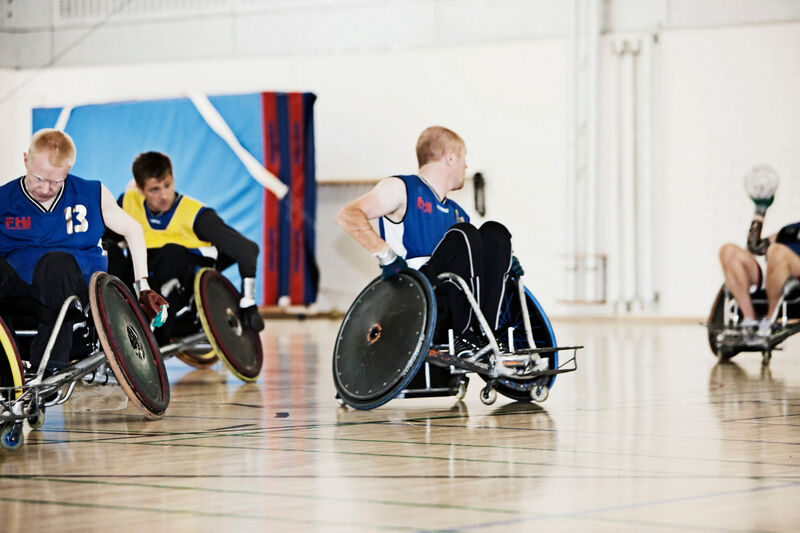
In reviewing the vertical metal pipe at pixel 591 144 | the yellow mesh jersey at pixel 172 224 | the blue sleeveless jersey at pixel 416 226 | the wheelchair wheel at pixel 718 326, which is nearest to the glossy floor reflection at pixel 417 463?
the blue sleeveless jersey at pixel 416 226

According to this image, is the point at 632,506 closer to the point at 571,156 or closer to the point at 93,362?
the point at 93,362

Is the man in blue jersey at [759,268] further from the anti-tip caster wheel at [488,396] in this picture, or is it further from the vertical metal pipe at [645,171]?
the vertical metal pipe at [645,171]

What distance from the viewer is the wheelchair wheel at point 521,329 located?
4.41 meters

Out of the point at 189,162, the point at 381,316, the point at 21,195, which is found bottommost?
the point at 381,316

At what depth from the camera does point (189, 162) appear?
13258 millimetres

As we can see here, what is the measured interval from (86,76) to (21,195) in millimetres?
12215

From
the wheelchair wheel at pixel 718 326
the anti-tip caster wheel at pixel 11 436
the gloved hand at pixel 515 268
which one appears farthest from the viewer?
the wheelchair wheel at pixel 718 326

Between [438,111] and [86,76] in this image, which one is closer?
[438,111]

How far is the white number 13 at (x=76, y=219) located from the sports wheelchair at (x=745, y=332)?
4213 millimetres

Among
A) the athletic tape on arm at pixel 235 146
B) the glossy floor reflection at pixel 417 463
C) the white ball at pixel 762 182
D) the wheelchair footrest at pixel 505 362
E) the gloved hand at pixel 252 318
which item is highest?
the athletic tape on arm at pixel 235 146

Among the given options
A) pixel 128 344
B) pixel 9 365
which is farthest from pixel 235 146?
pixel 9 365

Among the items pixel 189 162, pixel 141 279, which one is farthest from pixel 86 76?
pixel 141 279

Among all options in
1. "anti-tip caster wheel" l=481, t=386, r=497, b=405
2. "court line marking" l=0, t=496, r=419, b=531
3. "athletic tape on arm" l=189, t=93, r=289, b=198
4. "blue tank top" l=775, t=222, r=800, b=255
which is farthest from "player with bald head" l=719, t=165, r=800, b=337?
"athletic tape on arm" l=189, t=93, r=289, b=198

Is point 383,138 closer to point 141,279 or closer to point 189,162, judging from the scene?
point 189,162
